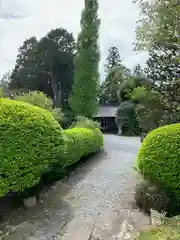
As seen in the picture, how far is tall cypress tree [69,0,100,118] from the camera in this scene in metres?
20.1

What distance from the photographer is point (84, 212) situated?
5.08 m

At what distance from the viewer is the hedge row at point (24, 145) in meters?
4.71

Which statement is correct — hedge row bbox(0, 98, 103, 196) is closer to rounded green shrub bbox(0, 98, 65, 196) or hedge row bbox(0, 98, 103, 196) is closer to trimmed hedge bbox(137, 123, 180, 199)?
rounded green shrub bbox(0, 98, 65, 196)

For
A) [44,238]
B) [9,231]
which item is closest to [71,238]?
[44,238]

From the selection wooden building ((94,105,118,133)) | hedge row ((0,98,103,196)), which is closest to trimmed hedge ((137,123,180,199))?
hedge row ((0,98,103,196))

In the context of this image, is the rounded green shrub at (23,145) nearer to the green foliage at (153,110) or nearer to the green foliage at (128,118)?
the green foliage at (153,110)

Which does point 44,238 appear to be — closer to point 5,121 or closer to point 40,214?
point 40,214

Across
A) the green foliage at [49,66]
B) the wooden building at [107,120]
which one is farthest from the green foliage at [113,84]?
the green foliage at [49,66]

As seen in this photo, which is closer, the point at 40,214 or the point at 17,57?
the point at 40,214

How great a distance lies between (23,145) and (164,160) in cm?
241

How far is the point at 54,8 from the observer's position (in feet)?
30.2

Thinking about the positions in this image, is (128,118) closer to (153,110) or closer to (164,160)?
(153,110)

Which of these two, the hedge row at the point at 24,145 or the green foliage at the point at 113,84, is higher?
the green foliage at the point at 113,84

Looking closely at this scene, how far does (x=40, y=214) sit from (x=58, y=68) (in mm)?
20676
